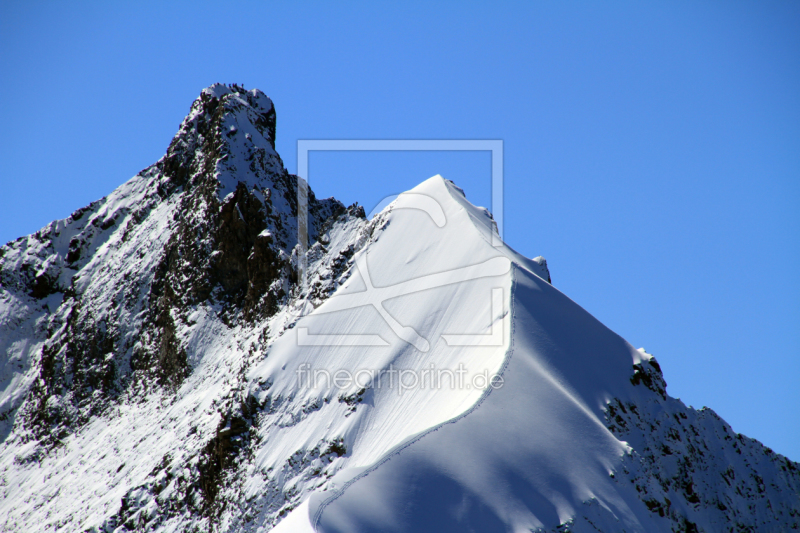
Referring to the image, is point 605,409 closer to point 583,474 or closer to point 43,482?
point 583,474

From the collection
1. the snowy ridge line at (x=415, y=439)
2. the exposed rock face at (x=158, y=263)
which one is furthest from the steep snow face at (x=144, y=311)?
the snowy ridge line at (x=415, y=439)

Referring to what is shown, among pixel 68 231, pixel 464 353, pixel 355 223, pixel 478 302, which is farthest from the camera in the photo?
pixel 68 231

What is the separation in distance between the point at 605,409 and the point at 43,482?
2289 inches

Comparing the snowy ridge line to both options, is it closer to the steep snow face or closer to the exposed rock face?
the steep snow face

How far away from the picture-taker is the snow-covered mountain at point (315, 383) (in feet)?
133

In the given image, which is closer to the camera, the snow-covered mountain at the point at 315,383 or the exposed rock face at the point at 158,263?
the snow-covered mountain at the point at 315,383

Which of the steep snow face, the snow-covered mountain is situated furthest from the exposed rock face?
the snow-covered mountain

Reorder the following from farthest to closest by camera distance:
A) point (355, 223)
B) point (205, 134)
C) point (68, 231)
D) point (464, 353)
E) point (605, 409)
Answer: point (68, 231), point (205, 134), point (355, 223), point (464, 353), point (605, 409)

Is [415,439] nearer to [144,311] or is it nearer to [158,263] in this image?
[144,311]

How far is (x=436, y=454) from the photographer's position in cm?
Answer: 3916

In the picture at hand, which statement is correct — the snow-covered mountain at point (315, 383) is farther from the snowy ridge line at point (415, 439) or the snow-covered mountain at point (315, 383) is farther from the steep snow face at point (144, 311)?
the steep snow face at point (144, 311)

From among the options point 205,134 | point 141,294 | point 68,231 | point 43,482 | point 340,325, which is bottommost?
point 43,482

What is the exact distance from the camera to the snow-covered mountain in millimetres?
40688

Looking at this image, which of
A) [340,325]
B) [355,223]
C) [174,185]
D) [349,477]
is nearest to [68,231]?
[174,185]
